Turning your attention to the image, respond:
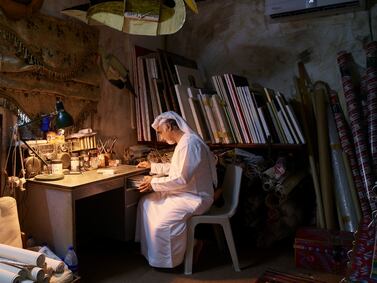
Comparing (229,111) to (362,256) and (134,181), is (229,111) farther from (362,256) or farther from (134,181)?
(362,256)

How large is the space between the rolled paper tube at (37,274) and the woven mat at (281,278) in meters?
1.39

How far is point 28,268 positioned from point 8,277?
125 mm

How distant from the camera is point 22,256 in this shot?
1.74 meters

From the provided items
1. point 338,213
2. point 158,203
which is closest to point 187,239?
point 158,203

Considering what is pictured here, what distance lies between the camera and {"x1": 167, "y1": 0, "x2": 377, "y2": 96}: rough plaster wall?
9.82 ft

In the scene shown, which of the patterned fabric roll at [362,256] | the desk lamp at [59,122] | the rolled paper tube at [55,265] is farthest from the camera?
the desk lamp at [59,122]

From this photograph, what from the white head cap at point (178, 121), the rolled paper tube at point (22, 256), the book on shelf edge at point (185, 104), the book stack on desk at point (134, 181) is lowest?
the rolled paper tube at point (22, 256)

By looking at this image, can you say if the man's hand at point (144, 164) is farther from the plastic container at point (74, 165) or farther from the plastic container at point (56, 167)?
the plastic container at point (56, 167)

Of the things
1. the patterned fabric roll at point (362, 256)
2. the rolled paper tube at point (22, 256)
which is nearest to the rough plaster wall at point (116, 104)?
the rolled paper tube at point (22, 256)

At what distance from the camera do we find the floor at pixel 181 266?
7.63 ft

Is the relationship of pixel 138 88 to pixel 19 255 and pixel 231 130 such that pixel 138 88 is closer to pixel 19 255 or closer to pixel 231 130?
pixel 231 130

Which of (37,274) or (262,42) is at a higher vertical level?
(262,42)

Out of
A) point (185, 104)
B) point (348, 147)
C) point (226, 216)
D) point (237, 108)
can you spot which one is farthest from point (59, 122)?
point (348, 147)

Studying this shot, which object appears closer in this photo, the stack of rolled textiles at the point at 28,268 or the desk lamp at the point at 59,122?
the stack of rolled textiles at the point at 28,268
